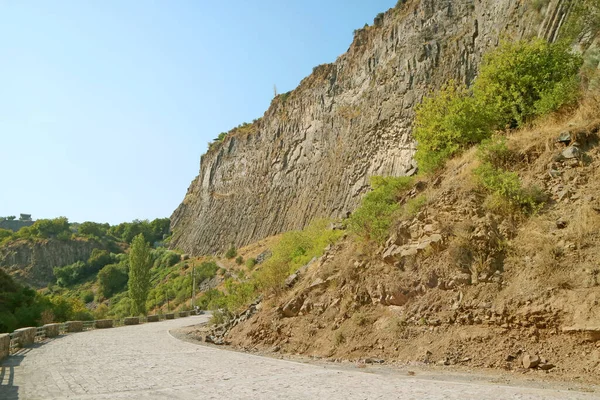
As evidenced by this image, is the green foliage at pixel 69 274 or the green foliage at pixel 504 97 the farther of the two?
the green foliage at pixel 69 274

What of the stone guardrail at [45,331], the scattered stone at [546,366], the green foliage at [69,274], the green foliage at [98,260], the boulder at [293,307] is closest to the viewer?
the scattered stone at [546,366]

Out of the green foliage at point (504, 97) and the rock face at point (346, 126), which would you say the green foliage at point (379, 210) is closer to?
the green foliage at point (504, 97)

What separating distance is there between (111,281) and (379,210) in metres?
66.1

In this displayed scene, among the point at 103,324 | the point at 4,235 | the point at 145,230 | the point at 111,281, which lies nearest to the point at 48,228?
the point at 4,235

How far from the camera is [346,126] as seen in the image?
44406 mm

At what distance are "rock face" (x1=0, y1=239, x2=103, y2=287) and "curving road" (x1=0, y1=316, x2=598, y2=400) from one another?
75.6 metres

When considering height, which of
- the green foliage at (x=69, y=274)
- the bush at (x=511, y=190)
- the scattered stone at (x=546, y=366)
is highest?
the green foliage at (x=69, y=274)

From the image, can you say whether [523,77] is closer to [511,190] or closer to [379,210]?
[511,190]

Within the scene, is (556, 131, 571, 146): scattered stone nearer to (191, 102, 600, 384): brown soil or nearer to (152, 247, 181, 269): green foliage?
(191, 102, 600, 384): brown soil

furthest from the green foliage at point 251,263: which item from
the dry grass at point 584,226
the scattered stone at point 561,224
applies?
the dry grass at point 584,226

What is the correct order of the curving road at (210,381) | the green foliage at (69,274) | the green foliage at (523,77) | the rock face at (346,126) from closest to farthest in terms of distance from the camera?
the curving road at (210,381) < the green foliage at (523,77) < the rock face at (346,126) < the green foliage at (69,274)

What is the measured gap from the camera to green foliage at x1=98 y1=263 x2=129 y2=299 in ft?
227

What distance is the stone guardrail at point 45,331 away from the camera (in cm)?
1320

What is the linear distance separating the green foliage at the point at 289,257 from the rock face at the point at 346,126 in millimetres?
12387
